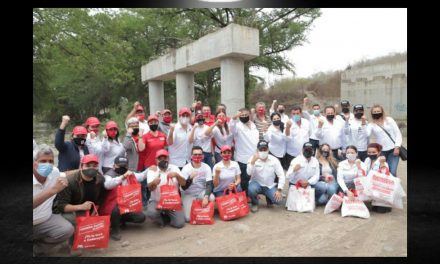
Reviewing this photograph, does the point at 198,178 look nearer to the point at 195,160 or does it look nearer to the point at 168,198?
the point at 195,160

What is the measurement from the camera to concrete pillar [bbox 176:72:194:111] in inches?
238

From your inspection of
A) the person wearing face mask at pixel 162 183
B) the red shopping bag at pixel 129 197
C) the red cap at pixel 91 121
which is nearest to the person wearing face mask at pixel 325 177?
the person wearing face mask at pixel 162 183

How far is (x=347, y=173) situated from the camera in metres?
4.18

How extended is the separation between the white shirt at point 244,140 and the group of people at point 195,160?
0.5 inches

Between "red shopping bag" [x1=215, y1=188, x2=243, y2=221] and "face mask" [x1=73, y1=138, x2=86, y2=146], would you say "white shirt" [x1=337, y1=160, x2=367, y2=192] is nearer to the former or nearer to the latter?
"red shopping bag" [x1=215, y1=188, x2=243, y2=221]

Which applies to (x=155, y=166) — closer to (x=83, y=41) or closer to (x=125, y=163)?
(x=125, y=163)

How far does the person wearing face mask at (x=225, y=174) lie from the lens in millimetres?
4012

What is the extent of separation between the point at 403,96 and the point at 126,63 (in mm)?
4176

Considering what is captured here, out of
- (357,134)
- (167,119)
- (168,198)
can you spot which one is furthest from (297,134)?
(168,198)

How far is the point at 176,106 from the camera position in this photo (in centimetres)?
650

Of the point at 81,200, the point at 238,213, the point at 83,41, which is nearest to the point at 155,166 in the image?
the point at 81,200

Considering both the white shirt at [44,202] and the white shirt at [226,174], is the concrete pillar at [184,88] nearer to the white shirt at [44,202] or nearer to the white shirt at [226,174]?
the white shirt at [226,174]

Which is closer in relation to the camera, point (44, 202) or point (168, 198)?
point (44, 202)

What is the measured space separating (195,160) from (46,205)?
1.64 metres
